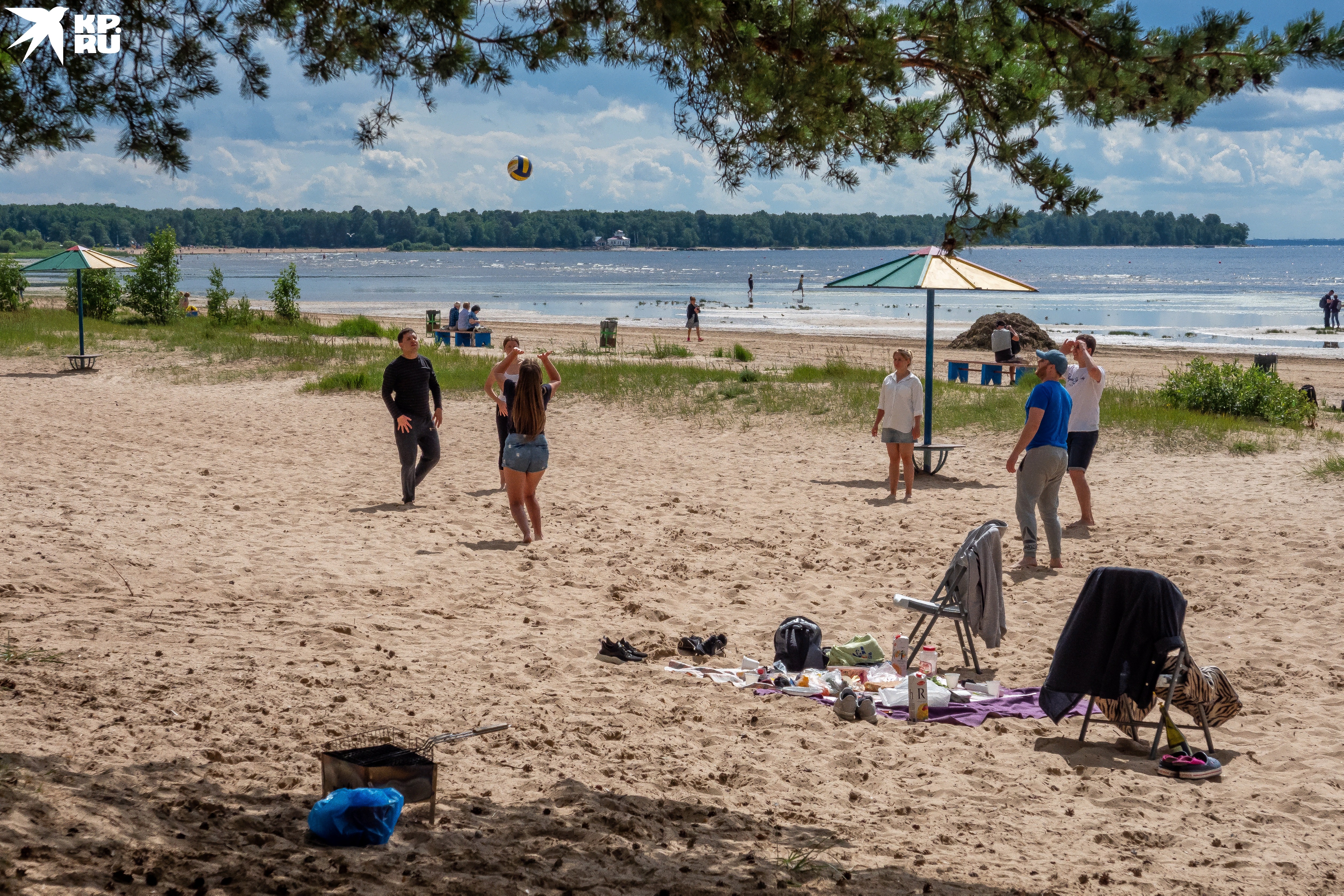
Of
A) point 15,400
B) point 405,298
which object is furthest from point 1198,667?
point 405,298

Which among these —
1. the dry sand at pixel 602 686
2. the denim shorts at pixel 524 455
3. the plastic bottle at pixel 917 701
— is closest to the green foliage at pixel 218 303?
the dry sand at pixel 602 686

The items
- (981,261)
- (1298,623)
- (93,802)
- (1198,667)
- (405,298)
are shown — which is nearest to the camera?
(93,802)

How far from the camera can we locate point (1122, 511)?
10344mm

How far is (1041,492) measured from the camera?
8.38m

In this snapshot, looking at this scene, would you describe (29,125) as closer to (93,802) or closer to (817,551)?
(93,802)

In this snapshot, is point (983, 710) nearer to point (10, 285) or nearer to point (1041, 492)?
point (1041, 492)

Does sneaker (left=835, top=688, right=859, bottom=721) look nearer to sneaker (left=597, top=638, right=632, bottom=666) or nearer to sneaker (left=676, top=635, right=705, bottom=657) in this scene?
sneaker (left=676, top=635, right=705, bottom=657)

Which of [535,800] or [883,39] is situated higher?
[883,39]

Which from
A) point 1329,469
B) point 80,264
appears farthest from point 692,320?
point 1329,469

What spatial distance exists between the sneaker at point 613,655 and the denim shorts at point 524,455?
262 centimetres

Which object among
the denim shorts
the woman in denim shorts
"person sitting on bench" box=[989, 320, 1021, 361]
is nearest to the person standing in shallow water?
"person sitting on bench" box=[989, 320, 1021, 361]

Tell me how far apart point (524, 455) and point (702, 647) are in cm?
285

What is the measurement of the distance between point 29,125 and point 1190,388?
612 inches

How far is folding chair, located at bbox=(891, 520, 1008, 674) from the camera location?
6477 millimetres
